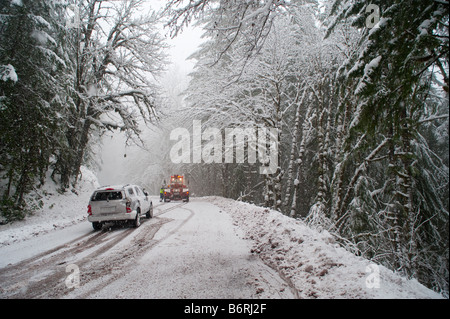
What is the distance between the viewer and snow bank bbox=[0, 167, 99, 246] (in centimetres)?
831

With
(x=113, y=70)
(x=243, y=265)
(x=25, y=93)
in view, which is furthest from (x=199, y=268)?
(x=113, y=70)

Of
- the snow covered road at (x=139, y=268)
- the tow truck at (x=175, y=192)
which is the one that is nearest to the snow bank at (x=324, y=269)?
the snow covered road at (x=139, y=268)

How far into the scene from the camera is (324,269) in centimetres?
390

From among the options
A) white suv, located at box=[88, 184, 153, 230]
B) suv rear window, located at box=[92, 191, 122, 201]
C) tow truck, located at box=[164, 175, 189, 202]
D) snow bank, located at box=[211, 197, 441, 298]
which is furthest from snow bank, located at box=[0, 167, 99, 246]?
snow bank, located at box=[211, 197, 441, 298]

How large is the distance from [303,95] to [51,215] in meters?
14.1

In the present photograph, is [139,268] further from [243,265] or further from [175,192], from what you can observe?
[175,192]

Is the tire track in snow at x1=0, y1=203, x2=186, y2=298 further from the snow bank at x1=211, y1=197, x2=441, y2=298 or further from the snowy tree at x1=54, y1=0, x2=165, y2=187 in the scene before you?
the snowy tree at x1=54, y1=0, x2=165, y2=187

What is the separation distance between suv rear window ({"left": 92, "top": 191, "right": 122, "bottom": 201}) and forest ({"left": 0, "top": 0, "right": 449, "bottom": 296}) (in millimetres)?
2693

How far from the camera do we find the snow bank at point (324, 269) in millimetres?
3123

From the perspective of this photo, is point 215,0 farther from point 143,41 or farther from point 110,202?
point 143,41

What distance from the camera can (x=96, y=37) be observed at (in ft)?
50.8

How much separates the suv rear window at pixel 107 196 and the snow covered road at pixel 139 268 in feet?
5.54

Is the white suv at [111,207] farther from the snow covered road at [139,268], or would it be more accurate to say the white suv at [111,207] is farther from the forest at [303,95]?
the forest at [303,95]
